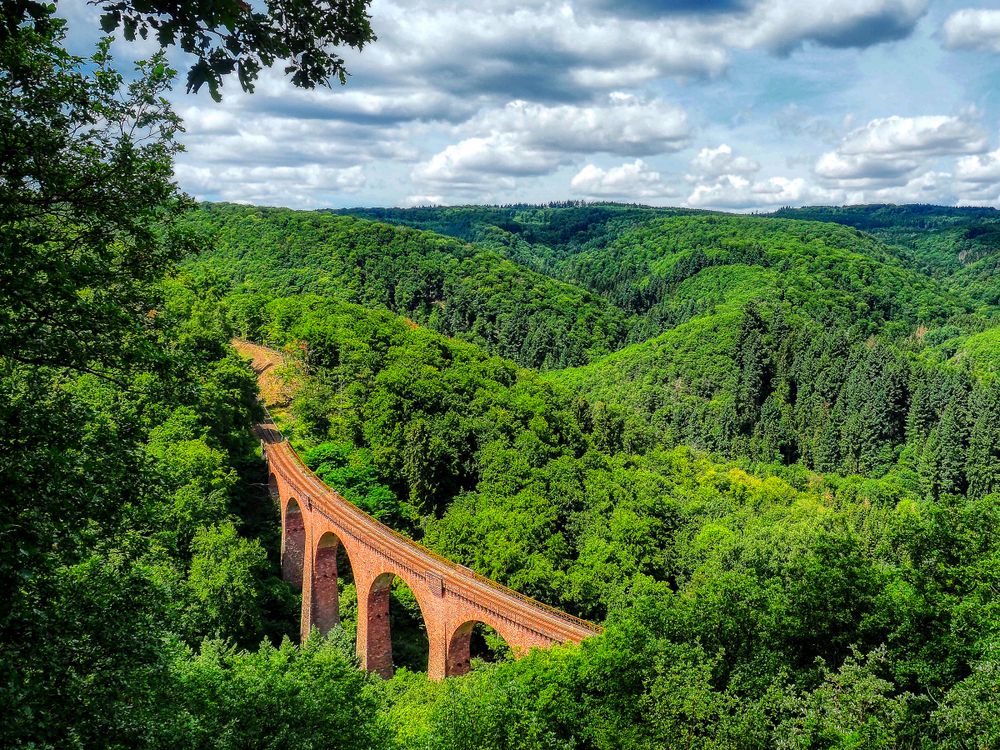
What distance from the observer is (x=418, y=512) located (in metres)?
46.9

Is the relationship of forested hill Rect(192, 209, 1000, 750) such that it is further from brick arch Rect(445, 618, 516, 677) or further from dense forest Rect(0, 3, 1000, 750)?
brick arch Rect(445, 618, 516, 677)

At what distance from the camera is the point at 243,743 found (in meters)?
16.9

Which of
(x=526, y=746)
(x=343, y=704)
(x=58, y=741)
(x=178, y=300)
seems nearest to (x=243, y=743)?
(x=343, y=704)

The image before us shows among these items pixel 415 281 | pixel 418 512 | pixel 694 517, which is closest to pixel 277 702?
pixel 418 512

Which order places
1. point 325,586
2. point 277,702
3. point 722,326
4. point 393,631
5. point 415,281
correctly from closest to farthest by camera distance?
point 277,702 → point 325,586 → point 393,631 → point 722,326 → point 415,281

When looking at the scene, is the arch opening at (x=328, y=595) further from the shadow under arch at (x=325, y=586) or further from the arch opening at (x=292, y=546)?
the arch opening at (x=292, y=546)

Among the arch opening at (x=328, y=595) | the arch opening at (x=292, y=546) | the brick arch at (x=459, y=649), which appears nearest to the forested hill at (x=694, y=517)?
the arch opening at (x=328, y=595)

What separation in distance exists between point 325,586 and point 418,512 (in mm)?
9471

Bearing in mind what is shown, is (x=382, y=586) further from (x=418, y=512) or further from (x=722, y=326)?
(x=722, y=326)

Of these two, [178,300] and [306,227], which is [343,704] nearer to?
[178,300]

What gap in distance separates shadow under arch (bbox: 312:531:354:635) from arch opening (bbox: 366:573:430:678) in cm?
355

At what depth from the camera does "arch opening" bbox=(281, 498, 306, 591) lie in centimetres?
4309

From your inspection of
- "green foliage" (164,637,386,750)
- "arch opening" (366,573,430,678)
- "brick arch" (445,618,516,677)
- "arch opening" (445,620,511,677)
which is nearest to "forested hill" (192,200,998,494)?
→ "arch opening" (366,573,430,678)

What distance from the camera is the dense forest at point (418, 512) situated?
883 centimetres
